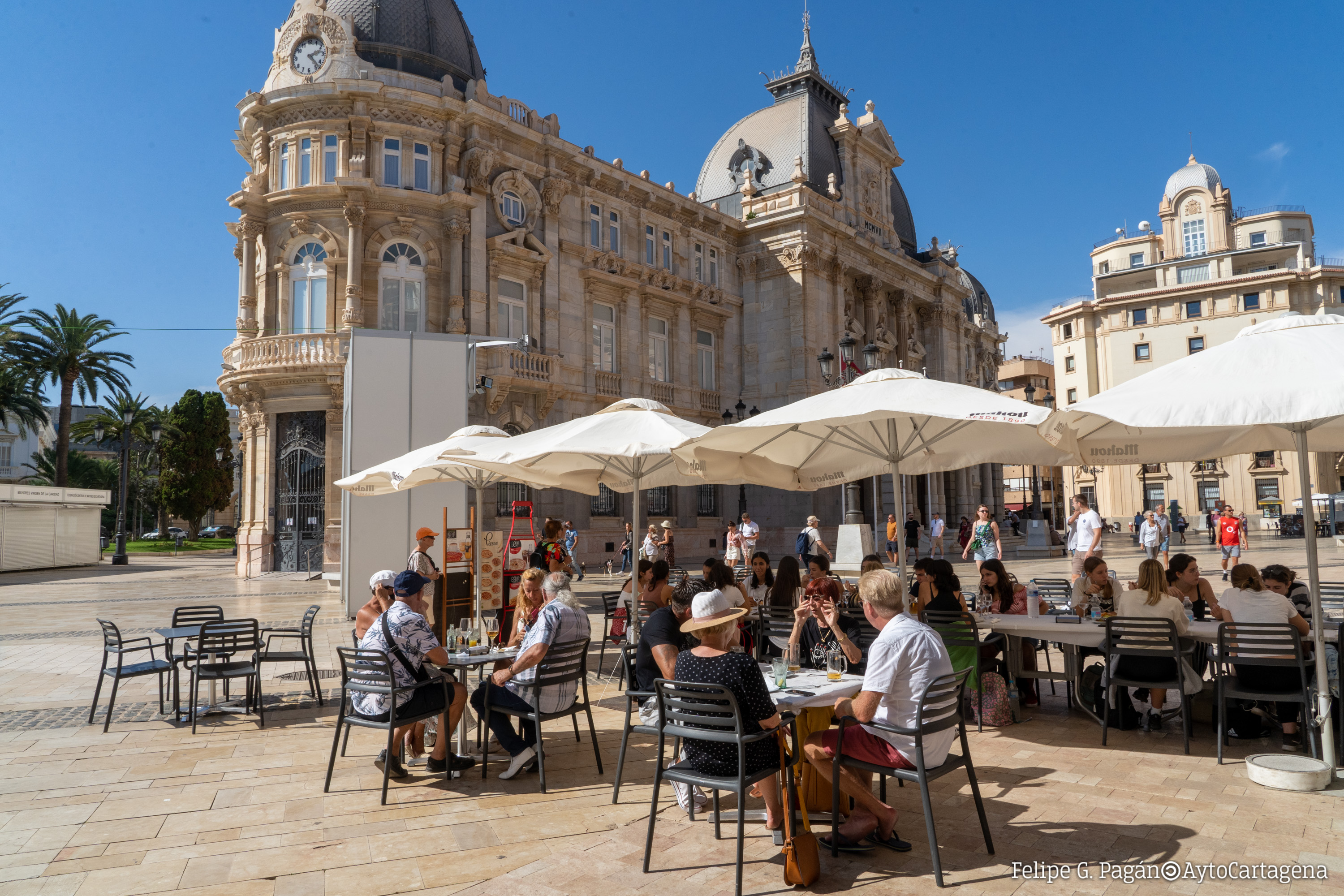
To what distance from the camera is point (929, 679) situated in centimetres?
454

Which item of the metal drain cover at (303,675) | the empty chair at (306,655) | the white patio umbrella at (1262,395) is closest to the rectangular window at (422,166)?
the metal drain cover at (303,675)

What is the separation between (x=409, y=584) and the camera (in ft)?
19.8

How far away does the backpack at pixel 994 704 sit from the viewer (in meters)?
7.40

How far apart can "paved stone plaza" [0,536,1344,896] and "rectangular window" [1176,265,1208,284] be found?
6746cm

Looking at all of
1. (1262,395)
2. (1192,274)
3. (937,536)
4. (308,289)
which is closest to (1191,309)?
(1192,274)

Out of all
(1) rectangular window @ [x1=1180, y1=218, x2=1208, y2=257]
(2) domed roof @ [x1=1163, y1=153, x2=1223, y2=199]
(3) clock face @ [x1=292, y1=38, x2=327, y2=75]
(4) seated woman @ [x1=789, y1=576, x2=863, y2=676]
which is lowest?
(4) seated woman @ [x1=789, y1=576, x2=863, y2=676]

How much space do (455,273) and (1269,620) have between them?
2079cm

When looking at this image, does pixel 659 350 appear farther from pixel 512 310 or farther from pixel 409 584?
pixel 409 584

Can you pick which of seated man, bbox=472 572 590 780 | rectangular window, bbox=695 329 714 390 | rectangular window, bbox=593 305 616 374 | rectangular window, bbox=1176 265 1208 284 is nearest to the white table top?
seated man, bbox=472 572 590 780

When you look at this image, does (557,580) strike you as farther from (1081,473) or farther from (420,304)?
(1081,473)

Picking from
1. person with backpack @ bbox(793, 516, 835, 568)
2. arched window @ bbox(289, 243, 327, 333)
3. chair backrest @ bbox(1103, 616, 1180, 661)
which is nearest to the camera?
chair backrest @ bbox(1103, 616, 1180, 661)

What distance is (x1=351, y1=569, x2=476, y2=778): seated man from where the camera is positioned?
19.4 feet

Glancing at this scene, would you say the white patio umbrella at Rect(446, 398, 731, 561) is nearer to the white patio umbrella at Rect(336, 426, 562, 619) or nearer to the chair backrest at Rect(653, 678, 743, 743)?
the white patio umbrella at Rect(336, 426, 562, 619)

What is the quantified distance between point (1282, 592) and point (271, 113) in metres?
24.9
